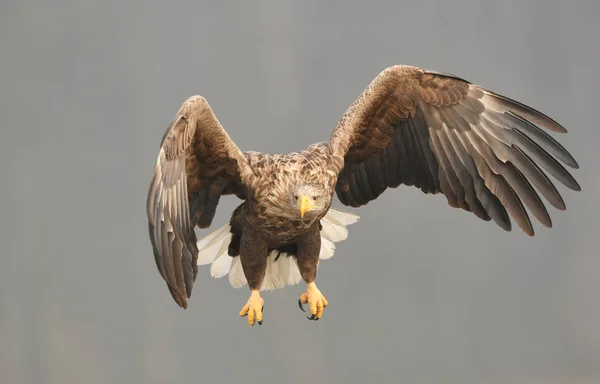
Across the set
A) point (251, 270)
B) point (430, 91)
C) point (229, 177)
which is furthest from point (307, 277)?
point (430, 91)

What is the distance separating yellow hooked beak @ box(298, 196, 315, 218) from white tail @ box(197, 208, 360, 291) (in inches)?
51.9

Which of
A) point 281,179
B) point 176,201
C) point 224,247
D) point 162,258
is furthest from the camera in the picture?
point 224,247

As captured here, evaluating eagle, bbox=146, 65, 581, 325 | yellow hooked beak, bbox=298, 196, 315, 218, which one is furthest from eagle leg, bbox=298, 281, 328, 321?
yellow hooked beak, bbox=298, 196, 315, 218

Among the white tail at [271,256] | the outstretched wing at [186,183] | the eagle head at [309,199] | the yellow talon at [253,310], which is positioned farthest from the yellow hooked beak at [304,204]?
the white tail at [271,256]

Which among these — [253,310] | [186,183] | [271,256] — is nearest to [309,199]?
[186,183]

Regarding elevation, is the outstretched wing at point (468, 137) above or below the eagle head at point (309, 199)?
above

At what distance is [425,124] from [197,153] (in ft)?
4.31

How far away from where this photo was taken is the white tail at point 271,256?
7.02 meters

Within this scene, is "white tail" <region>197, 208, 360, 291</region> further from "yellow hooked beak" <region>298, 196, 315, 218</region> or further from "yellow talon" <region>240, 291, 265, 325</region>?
"yellow hooked beak" <region>298, 196, 315, 218</region>

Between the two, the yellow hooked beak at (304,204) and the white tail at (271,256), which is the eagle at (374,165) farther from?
the white tail at (271,256)

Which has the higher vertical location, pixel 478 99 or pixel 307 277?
pixel 478 99

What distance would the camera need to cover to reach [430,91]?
20.2 feet

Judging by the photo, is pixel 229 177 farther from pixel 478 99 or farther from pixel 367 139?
pixel 478 99

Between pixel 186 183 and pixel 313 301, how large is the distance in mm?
1220
